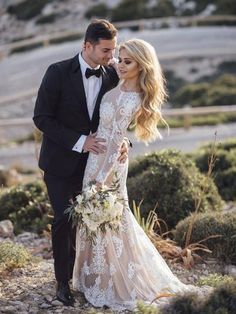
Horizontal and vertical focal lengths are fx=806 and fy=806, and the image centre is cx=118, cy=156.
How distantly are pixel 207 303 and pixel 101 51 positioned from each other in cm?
183

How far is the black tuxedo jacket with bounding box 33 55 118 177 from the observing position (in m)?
5.50

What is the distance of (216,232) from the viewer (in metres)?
7.03

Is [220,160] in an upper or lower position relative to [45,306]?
lower

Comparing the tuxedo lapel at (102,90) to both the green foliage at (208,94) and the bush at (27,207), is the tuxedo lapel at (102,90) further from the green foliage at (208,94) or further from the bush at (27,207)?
the green foliage at (208,94)

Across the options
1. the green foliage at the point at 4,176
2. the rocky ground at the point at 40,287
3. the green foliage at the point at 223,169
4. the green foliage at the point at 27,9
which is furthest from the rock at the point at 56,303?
the green foliage at the point at 27,9

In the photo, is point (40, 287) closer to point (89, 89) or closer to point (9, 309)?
point (9, 309)

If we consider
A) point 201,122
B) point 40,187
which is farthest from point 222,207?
point 201,122

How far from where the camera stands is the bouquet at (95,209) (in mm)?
5418

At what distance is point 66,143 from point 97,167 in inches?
11.7

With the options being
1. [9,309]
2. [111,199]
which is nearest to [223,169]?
[111,199]

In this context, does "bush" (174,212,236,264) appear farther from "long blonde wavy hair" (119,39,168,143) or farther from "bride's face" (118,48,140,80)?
"bride's face" (118,48,140,80)

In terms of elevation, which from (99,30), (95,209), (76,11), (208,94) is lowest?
(208,94)

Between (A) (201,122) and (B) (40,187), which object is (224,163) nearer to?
(B) (40,187)

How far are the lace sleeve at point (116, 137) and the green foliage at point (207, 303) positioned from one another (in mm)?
1124
